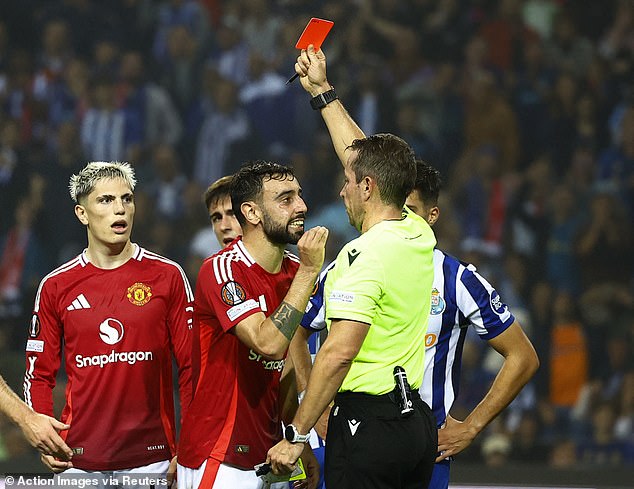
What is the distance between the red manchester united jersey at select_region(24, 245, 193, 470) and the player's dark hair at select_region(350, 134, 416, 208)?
3.61 feet

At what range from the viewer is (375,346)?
3240 mm

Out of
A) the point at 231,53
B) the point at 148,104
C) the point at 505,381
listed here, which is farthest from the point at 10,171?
the point at 505,381

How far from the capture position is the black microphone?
3.22 m

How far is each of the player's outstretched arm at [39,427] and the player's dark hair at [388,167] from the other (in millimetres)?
1467

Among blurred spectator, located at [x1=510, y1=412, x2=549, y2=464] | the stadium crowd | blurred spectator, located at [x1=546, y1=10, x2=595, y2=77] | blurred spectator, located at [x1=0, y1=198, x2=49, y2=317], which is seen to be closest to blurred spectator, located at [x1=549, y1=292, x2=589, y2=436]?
the stadium crowd

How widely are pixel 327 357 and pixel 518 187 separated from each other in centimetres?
614

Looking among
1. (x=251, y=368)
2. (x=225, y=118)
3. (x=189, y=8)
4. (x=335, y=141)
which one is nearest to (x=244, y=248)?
(x=251, y=368)

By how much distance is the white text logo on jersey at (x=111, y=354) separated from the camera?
3916mm

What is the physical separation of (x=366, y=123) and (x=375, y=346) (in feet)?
19.7

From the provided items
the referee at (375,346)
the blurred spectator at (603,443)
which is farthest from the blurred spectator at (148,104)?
the referee at (375,346)

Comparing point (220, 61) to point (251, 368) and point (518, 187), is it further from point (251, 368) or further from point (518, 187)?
point (251, 368)

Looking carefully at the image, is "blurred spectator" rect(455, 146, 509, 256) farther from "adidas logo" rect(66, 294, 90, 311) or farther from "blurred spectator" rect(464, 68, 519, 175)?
"adidas logo" rect(66, 294, 90, 311)

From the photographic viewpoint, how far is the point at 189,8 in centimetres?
944

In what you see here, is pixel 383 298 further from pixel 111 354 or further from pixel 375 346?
pixel 111 354
